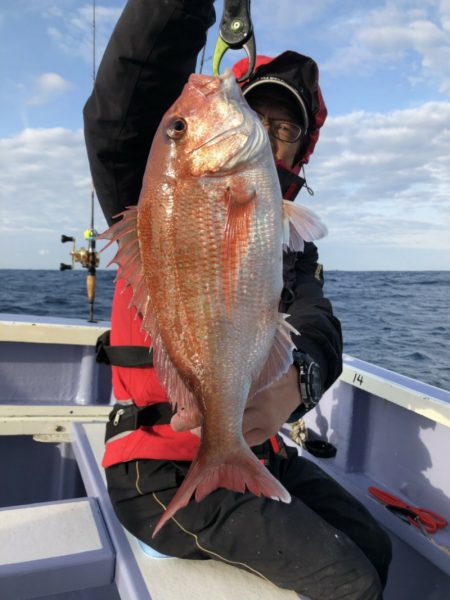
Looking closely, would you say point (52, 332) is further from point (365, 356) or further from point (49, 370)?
point (365, 356)

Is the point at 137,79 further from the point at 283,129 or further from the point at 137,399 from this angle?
the point at 137,399

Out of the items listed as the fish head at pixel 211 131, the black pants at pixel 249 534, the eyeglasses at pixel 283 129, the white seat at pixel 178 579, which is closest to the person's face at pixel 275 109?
the eyeglasses at pixel 283 129

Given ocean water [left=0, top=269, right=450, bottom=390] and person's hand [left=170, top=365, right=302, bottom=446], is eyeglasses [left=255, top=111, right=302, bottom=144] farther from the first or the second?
ocean water [left=0, top=269, right=450, bottom=390]

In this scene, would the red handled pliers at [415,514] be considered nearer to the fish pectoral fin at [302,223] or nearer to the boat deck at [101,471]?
the boat deck at [101,471]

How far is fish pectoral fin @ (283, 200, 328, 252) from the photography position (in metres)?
1.37

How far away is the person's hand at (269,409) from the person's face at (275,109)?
1.39m

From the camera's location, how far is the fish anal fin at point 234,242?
1.32 meters

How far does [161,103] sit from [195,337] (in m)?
1.01

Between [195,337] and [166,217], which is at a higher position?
[166,217]

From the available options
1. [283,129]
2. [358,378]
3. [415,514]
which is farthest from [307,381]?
[358,378]

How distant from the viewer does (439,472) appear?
120 inches

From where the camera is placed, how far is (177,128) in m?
1.43

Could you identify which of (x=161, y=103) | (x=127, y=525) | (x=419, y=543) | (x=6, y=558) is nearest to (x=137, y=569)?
(x=127, y=525)

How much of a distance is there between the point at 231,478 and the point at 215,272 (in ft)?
1.97
